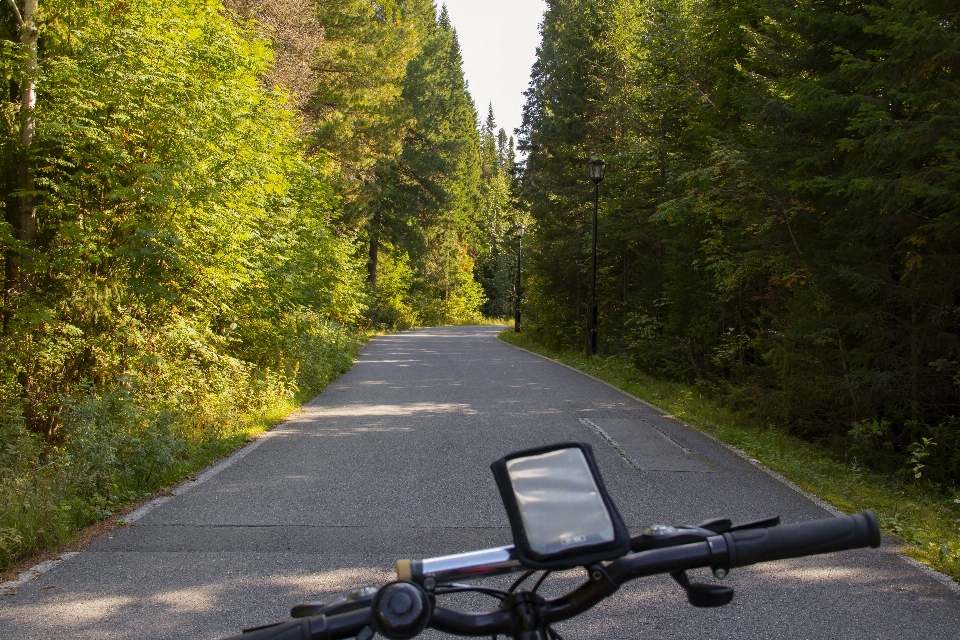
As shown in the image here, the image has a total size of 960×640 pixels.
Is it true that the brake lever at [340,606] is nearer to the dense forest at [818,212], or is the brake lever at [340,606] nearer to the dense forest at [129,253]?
the dense forest at [129,253]

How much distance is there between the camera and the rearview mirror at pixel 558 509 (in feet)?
4.62

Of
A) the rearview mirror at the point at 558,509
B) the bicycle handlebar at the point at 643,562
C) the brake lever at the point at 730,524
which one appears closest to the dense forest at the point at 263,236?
the bicycle handlebar at the point at 643,562

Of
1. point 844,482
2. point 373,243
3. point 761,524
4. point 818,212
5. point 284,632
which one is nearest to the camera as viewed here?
point 284,632

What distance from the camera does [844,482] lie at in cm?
811

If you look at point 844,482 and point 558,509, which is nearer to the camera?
point 558,509

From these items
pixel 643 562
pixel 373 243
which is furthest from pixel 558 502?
pixel 373 243

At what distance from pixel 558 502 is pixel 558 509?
0.01 meters

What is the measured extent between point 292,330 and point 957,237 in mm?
10734

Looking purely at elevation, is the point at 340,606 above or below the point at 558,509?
below

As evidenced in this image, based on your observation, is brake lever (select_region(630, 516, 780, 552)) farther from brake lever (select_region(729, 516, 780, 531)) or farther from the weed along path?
the weed along path

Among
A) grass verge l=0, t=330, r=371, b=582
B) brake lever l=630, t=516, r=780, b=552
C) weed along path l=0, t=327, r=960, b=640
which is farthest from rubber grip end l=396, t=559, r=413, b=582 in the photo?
grass verge l=0, t=330, r=371, b=582

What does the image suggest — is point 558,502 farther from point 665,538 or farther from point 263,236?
point 263,236

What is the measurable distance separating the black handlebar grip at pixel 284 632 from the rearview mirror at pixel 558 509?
420 mm

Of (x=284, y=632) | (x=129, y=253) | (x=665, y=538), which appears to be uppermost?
(x=129, y=253)
